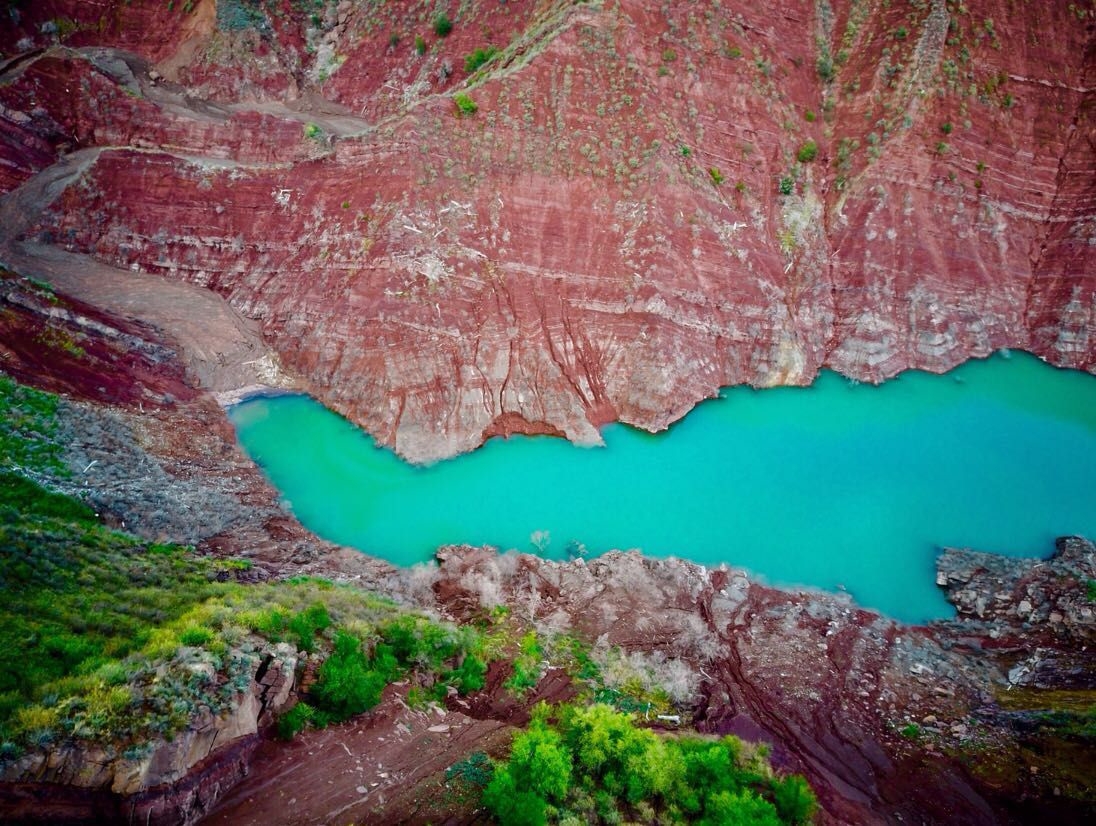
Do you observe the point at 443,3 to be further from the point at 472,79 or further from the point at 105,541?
the point at 105,541

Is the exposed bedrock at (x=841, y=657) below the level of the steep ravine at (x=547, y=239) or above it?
below

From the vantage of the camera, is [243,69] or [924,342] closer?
[924,342]

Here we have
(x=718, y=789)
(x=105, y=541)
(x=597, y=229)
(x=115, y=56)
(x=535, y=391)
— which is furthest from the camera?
(x=115, y=56)

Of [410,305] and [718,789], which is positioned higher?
[410,305]

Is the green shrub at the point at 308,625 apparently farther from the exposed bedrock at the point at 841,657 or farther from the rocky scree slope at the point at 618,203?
the rocky scree slope at the point at 618,203

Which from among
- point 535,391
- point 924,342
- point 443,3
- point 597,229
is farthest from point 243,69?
point 924,342

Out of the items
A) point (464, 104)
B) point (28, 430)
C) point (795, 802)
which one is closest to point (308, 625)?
point (795, 802)

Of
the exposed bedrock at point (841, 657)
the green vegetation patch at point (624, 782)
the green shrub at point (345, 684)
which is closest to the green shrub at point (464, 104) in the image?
the exposed bedrock at point (841, 657)
